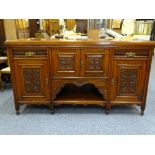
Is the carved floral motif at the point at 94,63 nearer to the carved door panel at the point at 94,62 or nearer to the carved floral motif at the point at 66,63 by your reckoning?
the carved door panel at the point at 94,62

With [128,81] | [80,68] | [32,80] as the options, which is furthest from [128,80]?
[32,80]

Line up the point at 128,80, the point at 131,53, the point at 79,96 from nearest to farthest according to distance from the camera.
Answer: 1. the point at 131,53
2. the point at 128,80
3. the point at 79,96

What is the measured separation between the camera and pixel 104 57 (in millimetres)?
2055

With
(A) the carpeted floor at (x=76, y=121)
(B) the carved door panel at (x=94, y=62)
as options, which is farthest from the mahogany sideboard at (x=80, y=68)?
(A) the carpeted floor at (x=76, y=121)

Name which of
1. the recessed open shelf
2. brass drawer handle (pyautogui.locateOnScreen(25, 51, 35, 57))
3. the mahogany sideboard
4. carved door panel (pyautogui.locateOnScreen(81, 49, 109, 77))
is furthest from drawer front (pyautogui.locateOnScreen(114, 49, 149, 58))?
brass drawer handle (pyautogui.locateOnScreen(25, 51, 35, 57))

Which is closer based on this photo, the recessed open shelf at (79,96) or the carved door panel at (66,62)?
the carved door panel at (66,62)

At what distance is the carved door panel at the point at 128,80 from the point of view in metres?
2.08

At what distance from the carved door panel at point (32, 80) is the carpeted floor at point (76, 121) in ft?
0.81

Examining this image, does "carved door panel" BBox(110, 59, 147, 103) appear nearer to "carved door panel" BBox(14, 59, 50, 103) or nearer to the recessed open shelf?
the recessed open shelf

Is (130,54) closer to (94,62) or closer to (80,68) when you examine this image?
(94,62)

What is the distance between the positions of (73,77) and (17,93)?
71 centimetres

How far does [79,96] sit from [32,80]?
2.11ft

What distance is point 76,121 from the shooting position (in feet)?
7.13
